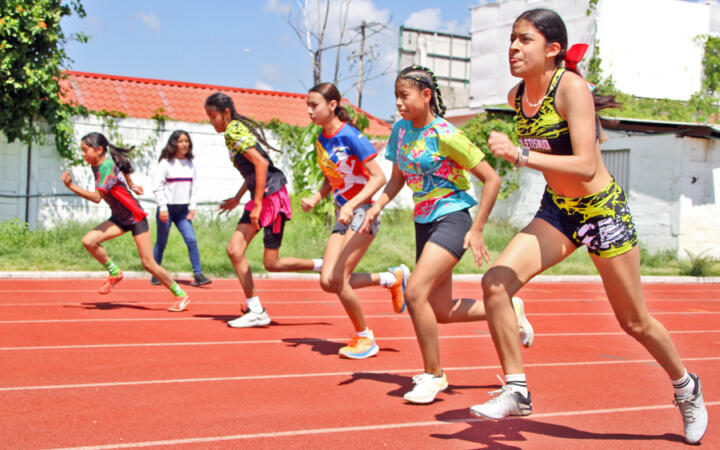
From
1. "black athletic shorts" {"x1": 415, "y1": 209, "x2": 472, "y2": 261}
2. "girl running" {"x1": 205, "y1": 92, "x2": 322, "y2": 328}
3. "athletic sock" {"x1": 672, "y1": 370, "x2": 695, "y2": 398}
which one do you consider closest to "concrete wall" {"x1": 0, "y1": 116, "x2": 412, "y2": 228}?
"girl running" {"x1": 205, "y1": 92, "x2": 322, "y2": 328}

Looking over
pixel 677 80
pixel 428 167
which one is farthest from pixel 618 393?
pixel 677 80

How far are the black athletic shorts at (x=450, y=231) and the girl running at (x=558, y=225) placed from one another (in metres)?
0.78

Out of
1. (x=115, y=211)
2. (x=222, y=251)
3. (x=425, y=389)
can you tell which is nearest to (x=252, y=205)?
(x=115, y=211)

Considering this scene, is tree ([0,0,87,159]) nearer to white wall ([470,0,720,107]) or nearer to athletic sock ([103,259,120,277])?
athletic sock ([103,259,120,277])

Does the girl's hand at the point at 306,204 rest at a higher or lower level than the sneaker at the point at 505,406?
higher

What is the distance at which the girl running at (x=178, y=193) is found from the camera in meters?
11.2

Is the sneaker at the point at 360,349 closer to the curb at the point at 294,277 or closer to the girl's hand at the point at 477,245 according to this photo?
the girl's hand at the point at 477,245

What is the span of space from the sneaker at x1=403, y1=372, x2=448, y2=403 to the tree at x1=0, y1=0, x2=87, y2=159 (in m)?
11.9

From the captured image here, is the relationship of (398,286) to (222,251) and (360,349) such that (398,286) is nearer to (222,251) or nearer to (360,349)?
(360,349)

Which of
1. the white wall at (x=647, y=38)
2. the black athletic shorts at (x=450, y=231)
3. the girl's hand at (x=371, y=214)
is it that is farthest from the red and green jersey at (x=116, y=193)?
the white wall at (x=647, y=38)

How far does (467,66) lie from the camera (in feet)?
138

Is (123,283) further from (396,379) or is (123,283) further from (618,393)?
(618,393)

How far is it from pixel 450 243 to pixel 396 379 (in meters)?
1.23

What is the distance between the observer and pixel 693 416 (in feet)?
13.4
